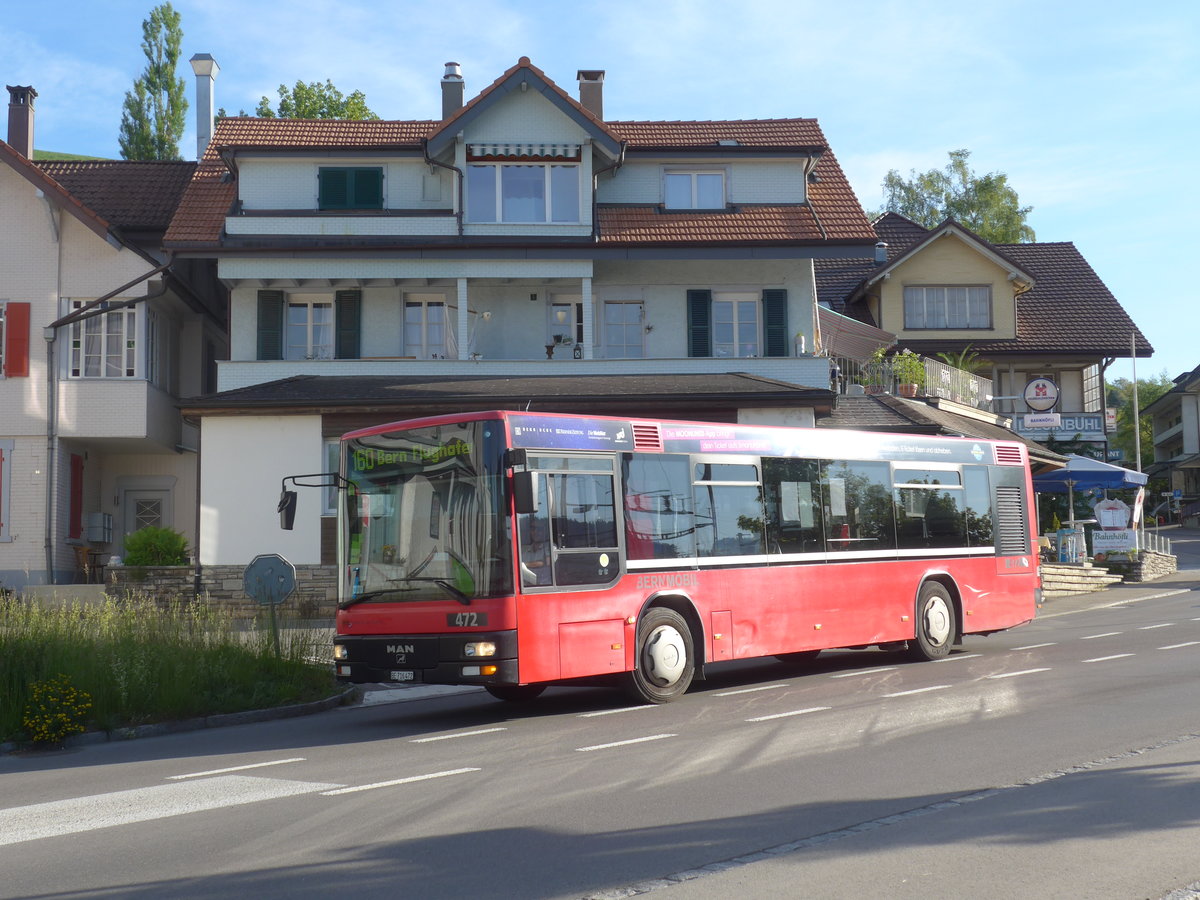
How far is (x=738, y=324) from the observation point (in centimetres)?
3167

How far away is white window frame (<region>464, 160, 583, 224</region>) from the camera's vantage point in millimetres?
30562

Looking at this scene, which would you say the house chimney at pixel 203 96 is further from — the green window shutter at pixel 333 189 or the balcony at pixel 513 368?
the balcony at pixel 513 368

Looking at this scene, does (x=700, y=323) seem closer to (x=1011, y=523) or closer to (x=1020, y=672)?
(x=1011, y=523)

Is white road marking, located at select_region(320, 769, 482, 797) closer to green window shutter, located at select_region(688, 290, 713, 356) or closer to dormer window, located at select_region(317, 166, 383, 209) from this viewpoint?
green window shutter, located at select_region(688, 290, 713, 356)

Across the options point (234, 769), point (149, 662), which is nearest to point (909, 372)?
point (149, 662)

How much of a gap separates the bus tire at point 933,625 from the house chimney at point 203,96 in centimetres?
2508

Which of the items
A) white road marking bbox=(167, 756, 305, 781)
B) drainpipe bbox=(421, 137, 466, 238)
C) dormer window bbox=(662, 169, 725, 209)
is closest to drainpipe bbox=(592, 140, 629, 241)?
dormer window bbox=(662, 169, 725, 209)

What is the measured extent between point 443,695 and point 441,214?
53.4ft

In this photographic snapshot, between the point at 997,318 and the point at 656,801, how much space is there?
44.6 m

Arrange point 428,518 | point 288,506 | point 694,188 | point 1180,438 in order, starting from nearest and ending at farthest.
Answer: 1. point 428,518
2. point 288,506
3. point 694,188
4. point 1180,438

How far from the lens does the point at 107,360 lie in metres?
30.1

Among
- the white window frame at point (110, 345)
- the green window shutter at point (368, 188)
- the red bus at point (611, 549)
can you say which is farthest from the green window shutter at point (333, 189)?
the red bus at point (611, 549)

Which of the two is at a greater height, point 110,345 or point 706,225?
point 706,225

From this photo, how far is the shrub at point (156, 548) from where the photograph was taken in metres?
27.8
